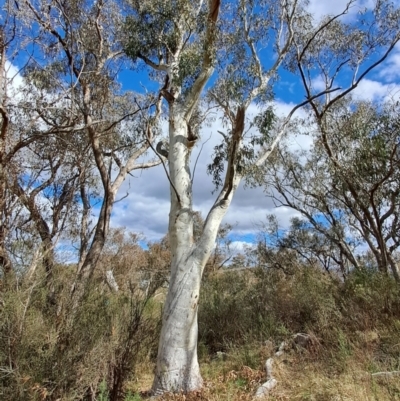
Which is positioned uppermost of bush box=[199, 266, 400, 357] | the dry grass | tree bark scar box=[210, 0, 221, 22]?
tree bark scar box=[210, 0, 221, 22]

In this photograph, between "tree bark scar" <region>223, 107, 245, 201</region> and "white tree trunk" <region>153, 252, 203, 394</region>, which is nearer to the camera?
"white tree trunk" <region>153, 252, 203, 394</region>

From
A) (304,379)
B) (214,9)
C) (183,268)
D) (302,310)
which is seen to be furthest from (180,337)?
(214,9)

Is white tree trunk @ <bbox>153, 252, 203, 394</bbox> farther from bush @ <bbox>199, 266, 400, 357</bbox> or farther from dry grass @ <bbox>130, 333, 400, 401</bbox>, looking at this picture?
bush @ <bbox>199, 266, 400, 357</bbox>

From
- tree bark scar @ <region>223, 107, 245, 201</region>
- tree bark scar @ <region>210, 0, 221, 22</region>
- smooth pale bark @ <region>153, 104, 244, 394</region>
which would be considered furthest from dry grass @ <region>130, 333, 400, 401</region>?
tree bark scar @ <region>210, 0, 221, 22</region>

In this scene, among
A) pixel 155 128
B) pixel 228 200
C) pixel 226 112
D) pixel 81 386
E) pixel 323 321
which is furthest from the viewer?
pixel 155 128

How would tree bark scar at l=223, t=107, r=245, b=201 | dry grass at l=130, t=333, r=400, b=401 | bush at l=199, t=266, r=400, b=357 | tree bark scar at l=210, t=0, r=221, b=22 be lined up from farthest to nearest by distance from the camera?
tree bark scar at l=210, t=0, r=221, b=22 → bush at l=199, t=266, r=400, b=357 → tree bark scar at l=223, t=107, r=245, b=201 → dry grass at l=130, t=333, r=400, b=401

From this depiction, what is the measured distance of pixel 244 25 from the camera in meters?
8.71

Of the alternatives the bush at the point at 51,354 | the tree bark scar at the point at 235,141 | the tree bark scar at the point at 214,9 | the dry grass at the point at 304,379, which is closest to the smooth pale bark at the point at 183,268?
the tree bark scar at the point at 235,141

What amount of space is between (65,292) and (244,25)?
260 inches

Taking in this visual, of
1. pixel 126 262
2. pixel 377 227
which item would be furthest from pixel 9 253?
pixel 126 262

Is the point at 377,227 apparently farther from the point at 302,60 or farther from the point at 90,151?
the point at 90,151

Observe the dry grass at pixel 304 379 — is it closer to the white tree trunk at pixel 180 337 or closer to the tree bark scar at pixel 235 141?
the white tree trunk at pixel 180 337

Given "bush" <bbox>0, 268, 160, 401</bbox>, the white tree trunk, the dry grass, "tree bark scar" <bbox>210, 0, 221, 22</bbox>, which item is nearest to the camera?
"bush" <bbox>0, 268, 160, 401</bbox>

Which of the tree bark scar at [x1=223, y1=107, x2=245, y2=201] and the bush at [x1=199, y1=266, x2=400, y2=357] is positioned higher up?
the tree bark scar at [x1=223, y1=107, x2=245, y2=201]
